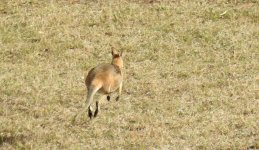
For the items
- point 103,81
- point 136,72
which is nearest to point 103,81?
point 103,81

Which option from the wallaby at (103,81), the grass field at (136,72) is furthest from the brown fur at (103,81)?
the grass field at (136,72)

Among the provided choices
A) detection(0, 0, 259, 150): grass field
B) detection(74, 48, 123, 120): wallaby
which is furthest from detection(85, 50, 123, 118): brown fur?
detection(0, 0, 259, 150): grass field

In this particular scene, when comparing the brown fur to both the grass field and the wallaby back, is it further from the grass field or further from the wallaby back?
the grass field

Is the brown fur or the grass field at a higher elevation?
the brown fur

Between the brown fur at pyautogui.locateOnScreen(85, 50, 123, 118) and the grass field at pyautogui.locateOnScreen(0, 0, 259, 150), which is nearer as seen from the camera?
the brown fur at pyautogui.locateOnScreen(85, 50, 123, 118)

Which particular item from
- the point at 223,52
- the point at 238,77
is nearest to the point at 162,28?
the point at 223,52

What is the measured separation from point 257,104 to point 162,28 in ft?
12.7

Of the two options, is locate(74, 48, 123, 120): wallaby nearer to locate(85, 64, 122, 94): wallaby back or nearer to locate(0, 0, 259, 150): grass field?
locate(85, 64, 122, 94): wallaby back

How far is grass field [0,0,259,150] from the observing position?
8.30m

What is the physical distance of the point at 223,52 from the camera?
11.8 m

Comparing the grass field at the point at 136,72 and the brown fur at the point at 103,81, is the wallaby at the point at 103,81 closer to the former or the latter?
the brown fur at the point at 103,81

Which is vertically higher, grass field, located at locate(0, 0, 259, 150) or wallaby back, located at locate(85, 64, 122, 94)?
wallaby back, located at locate(85, 64, 122, 94)

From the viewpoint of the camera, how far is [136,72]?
10.8m

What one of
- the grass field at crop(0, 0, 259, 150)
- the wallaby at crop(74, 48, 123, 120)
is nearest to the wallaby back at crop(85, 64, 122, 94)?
the wallaby at crop(74, 48, 123, 120)
